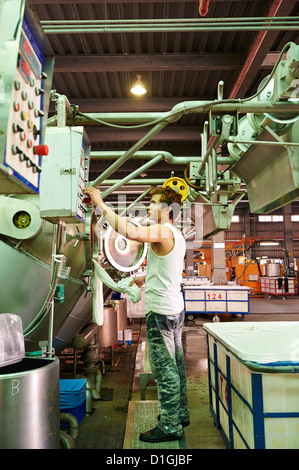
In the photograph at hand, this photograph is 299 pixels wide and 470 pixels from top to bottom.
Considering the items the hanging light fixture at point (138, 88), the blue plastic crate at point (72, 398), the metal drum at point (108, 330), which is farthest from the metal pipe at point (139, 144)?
the hanging light fixture at point (138, 88)

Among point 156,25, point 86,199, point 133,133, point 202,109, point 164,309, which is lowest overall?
point 164,309

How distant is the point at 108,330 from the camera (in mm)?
4234

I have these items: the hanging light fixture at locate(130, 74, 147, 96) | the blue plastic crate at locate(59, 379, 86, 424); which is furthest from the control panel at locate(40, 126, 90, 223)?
the hanging light fixture at locate(130, 74, 147, 96)

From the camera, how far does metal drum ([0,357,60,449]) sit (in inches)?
56.7

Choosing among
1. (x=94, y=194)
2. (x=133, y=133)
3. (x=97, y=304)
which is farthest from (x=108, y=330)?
(x=133, y=133)

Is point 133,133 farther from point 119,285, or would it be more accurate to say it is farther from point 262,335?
point 262,335

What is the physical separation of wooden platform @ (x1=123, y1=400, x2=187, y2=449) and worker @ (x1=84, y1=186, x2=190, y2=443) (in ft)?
0.13

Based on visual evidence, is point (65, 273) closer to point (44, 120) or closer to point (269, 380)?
point (44, 120)

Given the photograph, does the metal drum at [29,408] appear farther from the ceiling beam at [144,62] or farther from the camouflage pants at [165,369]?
the ceiling beam at [144,62]

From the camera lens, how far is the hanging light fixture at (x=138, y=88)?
462 cm

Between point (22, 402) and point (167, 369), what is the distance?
93 cm

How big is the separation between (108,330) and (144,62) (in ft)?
11.1

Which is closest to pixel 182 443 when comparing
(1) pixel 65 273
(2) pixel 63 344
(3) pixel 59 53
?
(1) pixel 65 273

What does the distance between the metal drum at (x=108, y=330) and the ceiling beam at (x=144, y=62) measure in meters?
3.07
